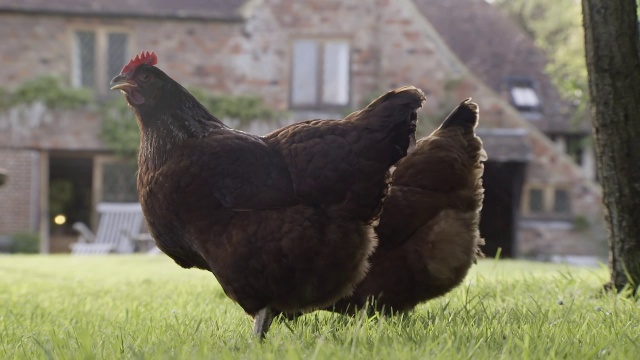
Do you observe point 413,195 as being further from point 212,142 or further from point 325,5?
point 325,5

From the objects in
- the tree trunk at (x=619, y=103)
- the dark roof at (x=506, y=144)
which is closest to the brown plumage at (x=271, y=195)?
the tree trunk at (x=619, y=103)

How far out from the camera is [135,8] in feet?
54.5

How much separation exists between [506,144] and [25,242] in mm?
10618

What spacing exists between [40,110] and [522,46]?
13436 mm

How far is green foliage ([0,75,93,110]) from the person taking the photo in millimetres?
16281

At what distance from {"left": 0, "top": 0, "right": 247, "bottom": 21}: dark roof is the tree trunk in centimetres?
1309

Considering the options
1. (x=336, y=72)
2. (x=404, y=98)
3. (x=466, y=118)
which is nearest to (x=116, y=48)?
(x=336, y=72)

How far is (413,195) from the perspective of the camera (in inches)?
158

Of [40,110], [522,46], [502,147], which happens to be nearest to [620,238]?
[502,147]

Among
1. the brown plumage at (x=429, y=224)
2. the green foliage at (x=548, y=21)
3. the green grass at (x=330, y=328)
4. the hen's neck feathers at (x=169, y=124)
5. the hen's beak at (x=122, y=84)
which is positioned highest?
the green foliage at (x=548, y=21)

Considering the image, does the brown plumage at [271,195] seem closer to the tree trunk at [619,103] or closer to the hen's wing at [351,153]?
the hen's wing at [351,153]

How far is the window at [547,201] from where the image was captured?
668 inches

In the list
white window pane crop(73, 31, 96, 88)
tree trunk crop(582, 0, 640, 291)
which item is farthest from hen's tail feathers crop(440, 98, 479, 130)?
white window pane crop(73, 31, 96, 88)

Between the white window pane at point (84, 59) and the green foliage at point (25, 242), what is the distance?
3513 millimetres
